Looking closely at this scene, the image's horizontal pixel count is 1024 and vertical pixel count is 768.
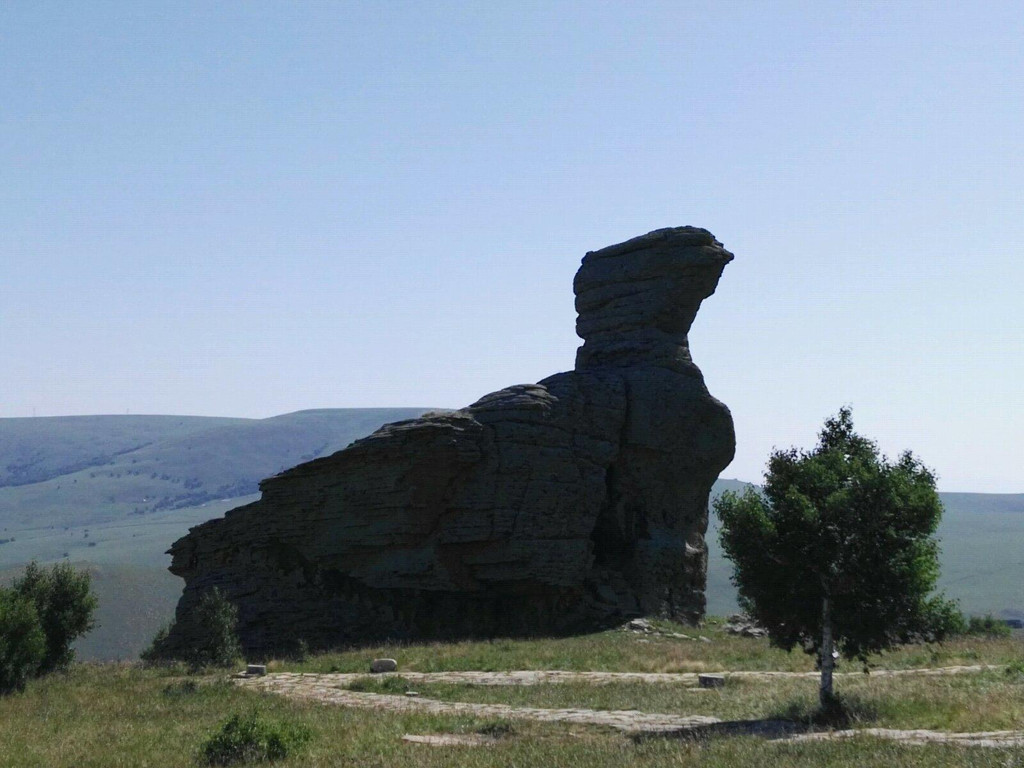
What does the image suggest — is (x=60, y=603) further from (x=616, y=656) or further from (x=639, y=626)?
(x=639, y=626)

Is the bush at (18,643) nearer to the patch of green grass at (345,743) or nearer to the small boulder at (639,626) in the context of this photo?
the patch of green grass at (345,743)

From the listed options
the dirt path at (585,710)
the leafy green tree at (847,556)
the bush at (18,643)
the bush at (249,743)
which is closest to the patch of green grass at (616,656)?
the dirt path at (585,710)

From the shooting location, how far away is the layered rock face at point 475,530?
46.1 metres

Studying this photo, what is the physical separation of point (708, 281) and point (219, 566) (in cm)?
2858

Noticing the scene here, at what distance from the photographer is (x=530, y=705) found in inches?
1038

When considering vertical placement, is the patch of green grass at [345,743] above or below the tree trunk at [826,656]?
below

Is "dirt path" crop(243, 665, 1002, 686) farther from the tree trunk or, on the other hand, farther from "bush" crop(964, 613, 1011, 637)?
"bush" crop(964, 613, 1011, 637)

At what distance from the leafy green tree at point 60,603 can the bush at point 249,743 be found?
22503mm

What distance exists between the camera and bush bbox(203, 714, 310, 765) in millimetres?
19312

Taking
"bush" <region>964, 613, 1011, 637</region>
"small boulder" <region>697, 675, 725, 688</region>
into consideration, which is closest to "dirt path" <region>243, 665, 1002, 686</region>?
"small boulder" <region>697, 675, 725, 688</region>

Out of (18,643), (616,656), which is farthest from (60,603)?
(616,656)

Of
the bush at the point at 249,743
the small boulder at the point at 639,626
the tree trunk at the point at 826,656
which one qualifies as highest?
the tree trunk at the point at 826,656

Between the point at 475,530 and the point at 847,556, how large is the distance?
25177 mm

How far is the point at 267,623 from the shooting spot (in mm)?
45375
